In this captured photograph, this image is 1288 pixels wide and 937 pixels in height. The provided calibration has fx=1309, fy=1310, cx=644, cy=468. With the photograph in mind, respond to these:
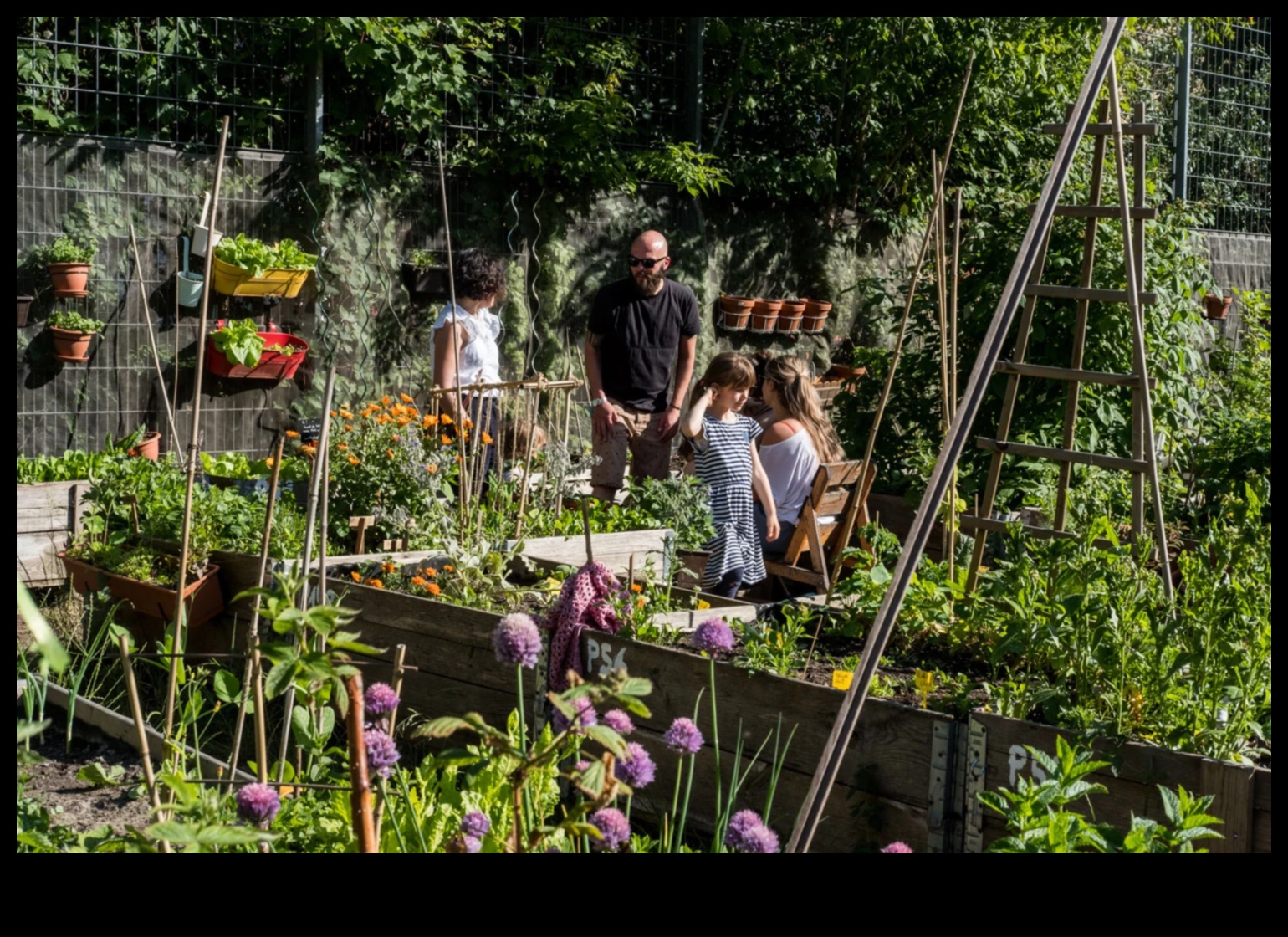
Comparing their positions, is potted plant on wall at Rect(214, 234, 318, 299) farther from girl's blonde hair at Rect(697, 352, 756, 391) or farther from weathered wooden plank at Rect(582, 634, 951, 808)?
weathered wooden plank at Rect(582, 634, 951, 808)

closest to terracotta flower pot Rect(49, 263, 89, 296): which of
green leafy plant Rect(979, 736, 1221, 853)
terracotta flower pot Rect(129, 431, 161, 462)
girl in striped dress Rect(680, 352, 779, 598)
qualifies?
terracotta flower pot Rect(129, 431, 161, 462)

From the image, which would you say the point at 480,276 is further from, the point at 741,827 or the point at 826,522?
the point at 741,827

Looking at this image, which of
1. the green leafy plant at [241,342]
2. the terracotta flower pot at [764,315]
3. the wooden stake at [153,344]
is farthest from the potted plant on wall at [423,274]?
the terracotta flower pot at [764,315]

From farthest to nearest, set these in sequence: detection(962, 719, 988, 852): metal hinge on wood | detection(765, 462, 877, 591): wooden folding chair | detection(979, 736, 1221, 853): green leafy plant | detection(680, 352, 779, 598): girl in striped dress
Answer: detection(680, 352, 779, 598): girl in striped dress < detection(765, 462, 877, 591): wooden folding chair < detection(962, 719, 988, 852): metal hinge on wood < detection(979, 736, 1221, 853): green leafy plant

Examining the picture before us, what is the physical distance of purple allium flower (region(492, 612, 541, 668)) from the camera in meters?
1.62

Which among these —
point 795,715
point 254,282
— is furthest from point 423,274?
point 795,715

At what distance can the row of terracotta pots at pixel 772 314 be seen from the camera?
28.6 ft

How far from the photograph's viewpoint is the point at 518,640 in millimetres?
1621

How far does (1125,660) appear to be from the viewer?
2.62 metres

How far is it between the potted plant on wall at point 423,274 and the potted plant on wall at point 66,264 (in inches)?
67.5

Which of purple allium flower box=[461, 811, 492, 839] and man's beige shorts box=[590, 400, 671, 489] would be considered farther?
man's beige shorts box=[590, 400, 671, 489]

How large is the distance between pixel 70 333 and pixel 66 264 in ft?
1.11
